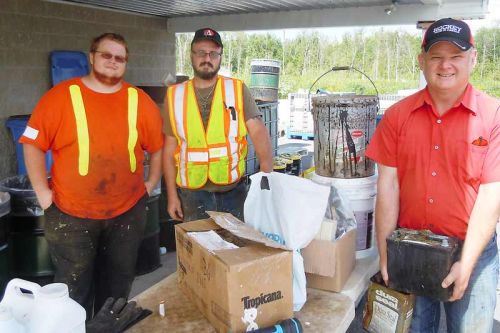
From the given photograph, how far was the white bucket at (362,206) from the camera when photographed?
237cm

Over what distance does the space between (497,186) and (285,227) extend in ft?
2.70

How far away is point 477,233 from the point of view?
1.80m

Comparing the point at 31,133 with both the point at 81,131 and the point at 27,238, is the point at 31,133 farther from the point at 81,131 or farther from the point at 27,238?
the point at 27,238

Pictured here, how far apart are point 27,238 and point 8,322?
2906 mm

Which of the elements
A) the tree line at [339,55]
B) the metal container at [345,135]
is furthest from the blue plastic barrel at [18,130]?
the tree line at [339,55]

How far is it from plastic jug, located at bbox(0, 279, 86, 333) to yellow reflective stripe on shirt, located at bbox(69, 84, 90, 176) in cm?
121

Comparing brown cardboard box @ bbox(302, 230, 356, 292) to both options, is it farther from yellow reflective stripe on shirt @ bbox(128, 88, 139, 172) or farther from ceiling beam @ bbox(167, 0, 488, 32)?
ceiling beam @ bbox(167, 0, 488, 32)

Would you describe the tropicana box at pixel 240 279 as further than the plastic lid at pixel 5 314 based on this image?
Yes

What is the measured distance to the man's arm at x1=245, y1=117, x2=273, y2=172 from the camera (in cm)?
288

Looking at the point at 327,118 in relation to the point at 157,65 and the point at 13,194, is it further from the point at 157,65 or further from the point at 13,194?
the point at 157,65

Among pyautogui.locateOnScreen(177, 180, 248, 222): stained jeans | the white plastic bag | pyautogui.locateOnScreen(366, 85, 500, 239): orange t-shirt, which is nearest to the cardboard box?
pyautogui.locateOnScreen(366, 85, 500, 239): orange t-shirt

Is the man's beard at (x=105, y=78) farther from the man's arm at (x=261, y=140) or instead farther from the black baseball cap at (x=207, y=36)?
the man's arm at (x=261, y=140)

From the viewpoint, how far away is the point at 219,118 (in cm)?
278

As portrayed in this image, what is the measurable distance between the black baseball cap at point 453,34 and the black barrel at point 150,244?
9.79 ft
